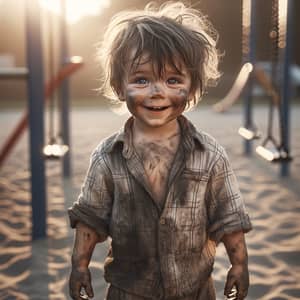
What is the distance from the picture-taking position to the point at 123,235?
4.31 ft

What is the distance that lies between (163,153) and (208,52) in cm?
27

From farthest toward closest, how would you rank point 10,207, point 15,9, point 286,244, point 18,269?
point 15,9 → point 10,207 → point 286,244 → point 18,269

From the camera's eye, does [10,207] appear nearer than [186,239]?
No

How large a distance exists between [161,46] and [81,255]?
0.56 meters

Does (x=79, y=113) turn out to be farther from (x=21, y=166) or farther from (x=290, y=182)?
(x=290, y=182)

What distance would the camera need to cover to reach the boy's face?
1.25 meters

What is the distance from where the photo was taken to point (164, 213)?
4.18ft

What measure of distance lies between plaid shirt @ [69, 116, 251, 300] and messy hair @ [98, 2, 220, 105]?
13cm

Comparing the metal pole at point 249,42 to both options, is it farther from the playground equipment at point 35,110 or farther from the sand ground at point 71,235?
the playground equipment at point 35,110

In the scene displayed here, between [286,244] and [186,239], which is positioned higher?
[186,239]

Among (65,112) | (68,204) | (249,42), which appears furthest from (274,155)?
(65,112)

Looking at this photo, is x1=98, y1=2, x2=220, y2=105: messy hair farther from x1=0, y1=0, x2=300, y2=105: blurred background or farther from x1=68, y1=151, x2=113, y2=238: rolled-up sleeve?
x1=0, y1=0, x2=300, y2=105: blurred background

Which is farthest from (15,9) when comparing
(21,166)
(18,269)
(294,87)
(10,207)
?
(18,269)

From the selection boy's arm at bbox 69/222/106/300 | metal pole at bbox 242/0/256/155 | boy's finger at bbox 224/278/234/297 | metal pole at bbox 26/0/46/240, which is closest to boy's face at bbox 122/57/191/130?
boy's arm at bbox 69/222/106/300
